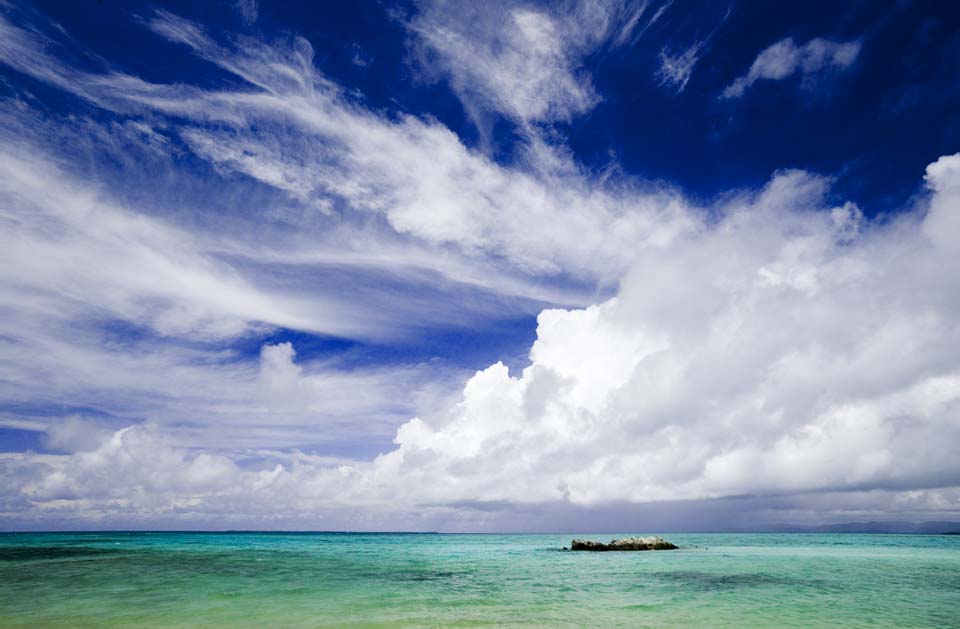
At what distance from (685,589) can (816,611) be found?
9240mm

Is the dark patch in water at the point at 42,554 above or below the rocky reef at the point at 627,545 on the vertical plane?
above

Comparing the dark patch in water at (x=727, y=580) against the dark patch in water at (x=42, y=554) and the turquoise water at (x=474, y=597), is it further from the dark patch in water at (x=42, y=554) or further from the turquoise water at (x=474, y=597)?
the dark patch in water at (x=42, y=554)

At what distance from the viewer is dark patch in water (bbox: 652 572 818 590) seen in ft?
118

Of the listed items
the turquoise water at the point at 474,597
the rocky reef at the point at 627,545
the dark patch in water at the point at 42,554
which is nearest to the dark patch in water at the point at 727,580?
the turquoise water at the point at 474,597

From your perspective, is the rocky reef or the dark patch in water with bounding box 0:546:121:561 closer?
the dark patch in water with bounding box 0:546:121:561

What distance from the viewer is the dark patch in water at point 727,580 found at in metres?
35.9

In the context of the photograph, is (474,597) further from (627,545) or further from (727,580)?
(627,545)

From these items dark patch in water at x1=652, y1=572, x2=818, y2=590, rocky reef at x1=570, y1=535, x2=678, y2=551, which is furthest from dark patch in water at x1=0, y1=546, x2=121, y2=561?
rocky reef at x1=570, y1=535, x2=678, y2=551

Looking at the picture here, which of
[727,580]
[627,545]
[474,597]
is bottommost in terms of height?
[627,545]

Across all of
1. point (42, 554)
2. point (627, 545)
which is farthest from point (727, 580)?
point (42, 554)

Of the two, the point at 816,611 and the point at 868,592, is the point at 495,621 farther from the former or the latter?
the point at 868,592

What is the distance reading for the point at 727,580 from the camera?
129 ft

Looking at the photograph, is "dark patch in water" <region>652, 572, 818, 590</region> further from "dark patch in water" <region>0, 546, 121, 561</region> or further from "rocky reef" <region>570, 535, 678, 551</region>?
"dark patch in water" <region>0, 546, 121, 561</region>

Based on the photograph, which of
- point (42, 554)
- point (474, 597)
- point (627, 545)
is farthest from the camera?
point (627, 545)
